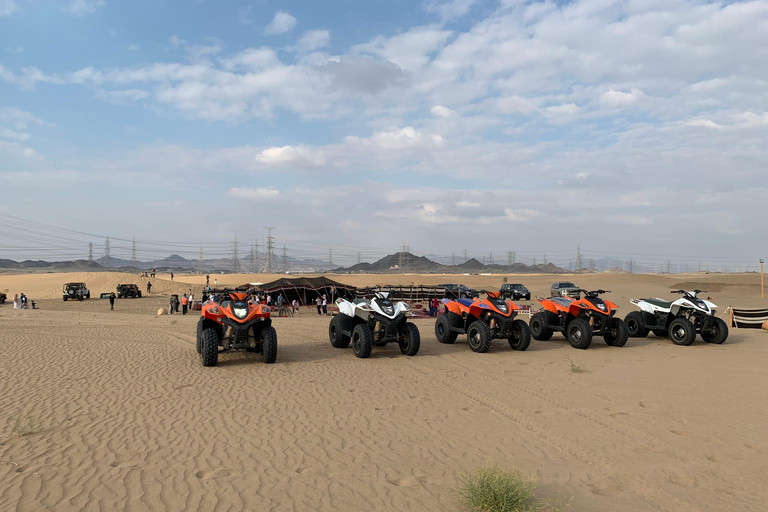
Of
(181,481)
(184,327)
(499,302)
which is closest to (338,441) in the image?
(181,481)

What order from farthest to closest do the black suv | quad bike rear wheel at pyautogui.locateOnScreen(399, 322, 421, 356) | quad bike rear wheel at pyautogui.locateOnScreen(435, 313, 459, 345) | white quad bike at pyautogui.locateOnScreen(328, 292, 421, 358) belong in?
1. the black suv
2. quad bike rear wheel at pyautogui.locateOnScreen(435, 313, 459, 345)
3. quad bike rear wheel at pyautogui.locateOnScreen(399, 322, 421, 356)
4. white quad bike at pyautogui.locateOnScreen(328, 292, 421, 358)

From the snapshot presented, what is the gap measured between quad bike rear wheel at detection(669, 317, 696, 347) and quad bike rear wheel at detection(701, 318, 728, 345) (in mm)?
634

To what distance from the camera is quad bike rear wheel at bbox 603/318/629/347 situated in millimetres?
12391

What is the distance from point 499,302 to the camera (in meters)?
12.0

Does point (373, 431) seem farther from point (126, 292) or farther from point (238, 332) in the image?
point (126, 292)

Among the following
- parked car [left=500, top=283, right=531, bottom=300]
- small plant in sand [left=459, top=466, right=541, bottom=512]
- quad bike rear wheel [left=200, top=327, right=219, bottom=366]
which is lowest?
parked car [left=500, top=283, right=531, bottom=300]

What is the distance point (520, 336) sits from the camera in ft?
39.6

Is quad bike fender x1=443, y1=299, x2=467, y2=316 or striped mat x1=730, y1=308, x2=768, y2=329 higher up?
quad bike fender x1=443, y1=299, x2=467, y2=316

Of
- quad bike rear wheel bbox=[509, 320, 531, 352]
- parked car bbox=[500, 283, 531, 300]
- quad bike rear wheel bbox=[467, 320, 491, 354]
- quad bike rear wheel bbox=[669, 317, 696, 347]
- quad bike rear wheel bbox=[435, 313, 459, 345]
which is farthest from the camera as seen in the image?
parked car bbox=[500, 283, 531, 300]

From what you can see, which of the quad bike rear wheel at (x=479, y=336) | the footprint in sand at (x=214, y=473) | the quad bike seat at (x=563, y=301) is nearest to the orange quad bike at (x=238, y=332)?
the quad bike rear wheel at (x=479, y=336)

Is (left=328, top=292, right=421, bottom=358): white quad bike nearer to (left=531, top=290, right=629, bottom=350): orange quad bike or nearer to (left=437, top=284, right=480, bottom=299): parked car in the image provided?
(left=437, top=284, right=480, bottom=299): parked car

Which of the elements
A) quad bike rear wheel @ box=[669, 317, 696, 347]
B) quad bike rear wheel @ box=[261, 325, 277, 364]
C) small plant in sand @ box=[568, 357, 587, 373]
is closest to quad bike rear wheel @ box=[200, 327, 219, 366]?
quad bike rear wheel @ box=[261, 325, 277, 364]

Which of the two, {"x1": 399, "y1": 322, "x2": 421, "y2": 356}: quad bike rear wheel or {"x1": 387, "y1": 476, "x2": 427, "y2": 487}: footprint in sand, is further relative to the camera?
{"x1": 399, "y1": 322, "x2": 421, "y2": 356}: quad bike rear wheel

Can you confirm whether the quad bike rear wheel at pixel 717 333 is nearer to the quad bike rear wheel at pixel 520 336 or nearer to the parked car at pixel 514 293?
the quad bike rear wheel at pixel 520 336
